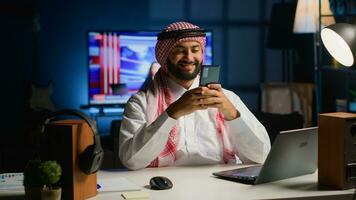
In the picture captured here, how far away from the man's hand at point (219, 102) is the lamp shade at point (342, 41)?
18.4 inches

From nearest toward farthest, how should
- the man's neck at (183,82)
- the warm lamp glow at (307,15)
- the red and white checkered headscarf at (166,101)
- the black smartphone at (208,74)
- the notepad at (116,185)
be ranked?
the notepad at (116,185) → the black smartphone at (208,74) → the red and white checkered headscarf at (166,101) → the man's neck at (183,82) → the warm lamp glow at (307,15)


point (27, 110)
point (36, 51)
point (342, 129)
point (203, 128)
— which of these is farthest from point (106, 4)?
point (342, 129)

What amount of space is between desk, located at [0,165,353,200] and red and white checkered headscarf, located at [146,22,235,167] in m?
0.25

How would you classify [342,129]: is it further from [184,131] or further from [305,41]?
[305,41]

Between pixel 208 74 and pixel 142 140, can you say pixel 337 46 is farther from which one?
pixel 142 140

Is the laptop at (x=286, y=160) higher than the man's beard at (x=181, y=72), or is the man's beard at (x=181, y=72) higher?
the man's beard at (x=181, y=72)

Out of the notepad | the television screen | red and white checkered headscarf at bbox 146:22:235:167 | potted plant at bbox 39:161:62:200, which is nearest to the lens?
Answer: potted plant at bbox 39:161:62:200

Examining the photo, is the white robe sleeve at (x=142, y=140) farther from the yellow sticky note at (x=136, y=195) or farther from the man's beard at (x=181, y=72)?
the yellow sticky note at (x=136, y=195)

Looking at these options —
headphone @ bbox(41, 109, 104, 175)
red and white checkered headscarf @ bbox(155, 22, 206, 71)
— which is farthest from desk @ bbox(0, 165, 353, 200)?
red and white checkered headscarf @ bbox(155, 22, 206, 71)

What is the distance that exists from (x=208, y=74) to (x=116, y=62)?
3.27m

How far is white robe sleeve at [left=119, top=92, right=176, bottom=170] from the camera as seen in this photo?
2.52m

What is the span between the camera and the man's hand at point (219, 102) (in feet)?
8.11

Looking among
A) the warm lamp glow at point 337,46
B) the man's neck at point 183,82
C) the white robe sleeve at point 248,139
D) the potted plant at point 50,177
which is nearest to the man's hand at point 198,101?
the white robe sleeve at point 248,139

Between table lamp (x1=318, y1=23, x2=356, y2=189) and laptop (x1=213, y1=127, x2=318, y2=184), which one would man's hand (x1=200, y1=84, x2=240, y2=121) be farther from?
table lamp (x1=318, y1=23, x2=356, y2=189)
